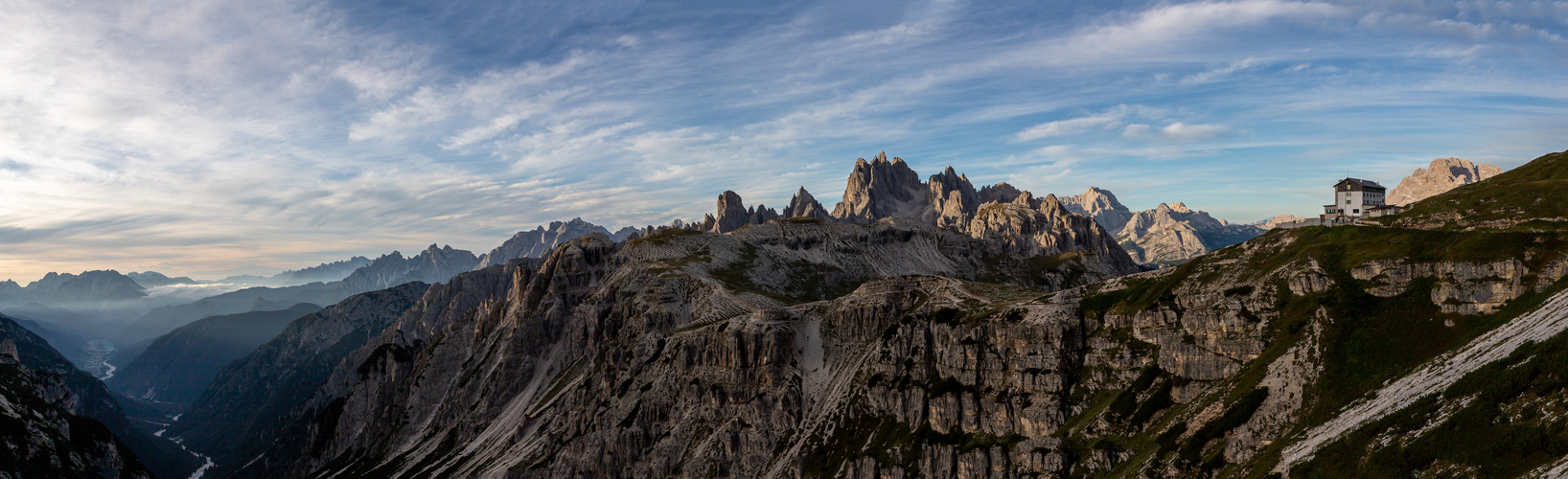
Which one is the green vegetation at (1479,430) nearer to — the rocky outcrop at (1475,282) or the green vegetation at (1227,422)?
the green vegetation at (1227,422)

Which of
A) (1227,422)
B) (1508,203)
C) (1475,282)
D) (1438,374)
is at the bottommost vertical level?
(1227,422)

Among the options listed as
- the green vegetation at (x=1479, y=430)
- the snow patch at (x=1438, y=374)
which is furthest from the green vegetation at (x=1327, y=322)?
the green vegetation at (x=1479, y=430)

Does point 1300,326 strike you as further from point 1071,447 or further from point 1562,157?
point 1562,157

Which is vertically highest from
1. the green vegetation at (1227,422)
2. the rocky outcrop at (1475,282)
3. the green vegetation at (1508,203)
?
the green vegetation at (1508,203)

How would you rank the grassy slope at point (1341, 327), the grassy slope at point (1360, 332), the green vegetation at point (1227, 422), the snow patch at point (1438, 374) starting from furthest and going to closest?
the green vegetation at point (1227, 422) < the grassy slope at point (1341, 327) < the snow patch at point (1438, 374) < the grassy slope at point (1360, 332)

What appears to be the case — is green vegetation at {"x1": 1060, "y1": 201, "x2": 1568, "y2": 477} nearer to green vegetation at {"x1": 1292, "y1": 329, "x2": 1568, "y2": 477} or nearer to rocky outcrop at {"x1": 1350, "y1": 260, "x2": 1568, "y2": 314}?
rocky outcrop at {"x1": 1350, "y1": 260, "x2": 1568, "y2": 314}

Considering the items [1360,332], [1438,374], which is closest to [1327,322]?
[1360,332]

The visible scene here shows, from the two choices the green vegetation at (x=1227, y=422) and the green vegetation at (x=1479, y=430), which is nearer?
the green vegetation at (x=1479, y=430)

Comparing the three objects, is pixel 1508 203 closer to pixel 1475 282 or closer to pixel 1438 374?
pixel 1475 282

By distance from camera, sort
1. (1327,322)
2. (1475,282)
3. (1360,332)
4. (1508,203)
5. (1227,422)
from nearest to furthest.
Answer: (1475,282) < (1227,422) < (1360,332) < (1327,322) < (1508,203)

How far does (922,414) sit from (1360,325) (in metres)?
92.9

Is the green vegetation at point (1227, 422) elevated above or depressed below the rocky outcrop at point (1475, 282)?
below

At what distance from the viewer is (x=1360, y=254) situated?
13725 centimetres

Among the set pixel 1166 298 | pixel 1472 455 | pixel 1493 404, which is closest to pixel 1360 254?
pixel 1166 298
